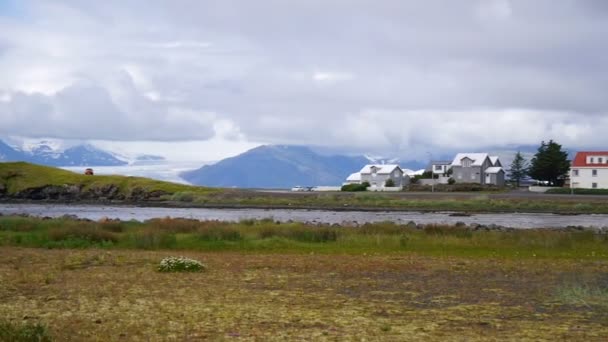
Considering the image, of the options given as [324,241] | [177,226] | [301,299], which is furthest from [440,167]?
[301,299]

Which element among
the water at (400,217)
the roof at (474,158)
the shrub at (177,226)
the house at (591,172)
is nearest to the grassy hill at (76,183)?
the water at (400,217)

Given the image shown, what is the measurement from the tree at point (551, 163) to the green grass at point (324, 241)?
91.5m

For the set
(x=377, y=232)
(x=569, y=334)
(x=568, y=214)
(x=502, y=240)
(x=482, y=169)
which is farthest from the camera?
(x=482, y=169)

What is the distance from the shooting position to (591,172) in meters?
117

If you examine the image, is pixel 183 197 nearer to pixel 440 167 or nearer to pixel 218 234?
pixel 440 167

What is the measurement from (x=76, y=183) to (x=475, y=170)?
7440 centimetres

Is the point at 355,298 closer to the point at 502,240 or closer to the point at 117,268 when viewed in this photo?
the point at 117,268

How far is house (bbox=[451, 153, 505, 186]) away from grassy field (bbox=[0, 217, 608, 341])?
10928 centimetres

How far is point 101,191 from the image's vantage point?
124062 mm

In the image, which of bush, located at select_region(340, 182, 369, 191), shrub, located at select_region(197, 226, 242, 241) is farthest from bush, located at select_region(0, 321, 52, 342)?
bush, located at select_region(340, 182, 369, 191)

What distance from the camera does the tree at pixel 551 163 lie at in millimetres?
125250

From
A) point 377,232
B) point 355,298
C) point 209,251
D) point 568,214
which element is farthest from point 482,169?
point 355,298

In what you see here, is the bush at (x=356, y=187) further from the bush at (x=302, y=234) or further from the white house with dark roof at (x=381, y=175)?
the bush at (x=302, y=234)

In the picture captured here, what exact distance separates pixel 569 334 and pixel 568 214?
6786 cm
